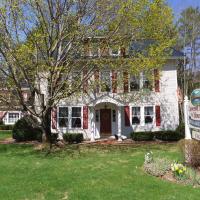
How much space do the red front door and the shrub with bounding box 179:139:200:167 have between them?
14.7 m

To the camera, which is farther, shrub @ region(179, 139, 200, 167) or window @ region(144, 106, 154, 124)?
window @ region(144, 106, 154, 124)

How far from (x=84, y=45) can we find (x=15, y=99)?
5299 millimetres

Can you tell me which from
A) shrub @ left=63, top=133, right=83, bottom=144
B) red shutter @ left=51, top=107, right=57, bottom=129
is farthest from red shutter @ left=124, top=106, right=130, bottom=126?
red shutter @ left=51, top=107, right=57, bottom=129

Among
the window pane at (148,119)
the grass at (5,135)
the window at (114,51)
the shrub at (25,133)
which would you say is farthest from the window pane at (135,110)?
the grass at (5,135)

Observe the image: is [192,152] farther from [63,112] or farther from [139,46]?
[63,112]

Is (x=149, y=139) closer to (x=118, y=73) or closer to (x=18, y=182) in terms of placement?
(x=118, y=73)

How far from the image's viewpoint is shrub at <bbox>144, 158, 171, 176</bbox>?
10797 mm

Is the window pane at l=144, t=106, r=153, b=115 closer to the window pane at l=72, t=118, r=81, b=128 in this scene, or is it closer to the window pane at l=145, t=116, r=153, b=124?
the window pane at l=145, t=116, r=153, b=124

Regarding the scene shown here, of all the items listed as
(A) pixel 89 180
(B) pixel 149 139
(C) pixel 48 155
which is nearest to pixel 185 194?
(A) pixel 89 180

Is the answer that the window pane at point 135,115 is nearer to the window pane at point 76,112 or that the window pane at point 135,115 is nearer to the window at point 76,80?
the window pane at point 76,112

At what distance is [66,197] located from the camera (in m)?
8.71

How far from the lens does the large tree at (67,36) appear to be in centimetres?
1691

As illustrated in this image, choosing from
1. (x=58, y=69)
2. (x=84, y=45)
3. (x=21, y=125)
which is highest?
(x=84, y=45)

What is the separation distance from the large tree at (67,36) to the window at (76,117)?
22.6ft
